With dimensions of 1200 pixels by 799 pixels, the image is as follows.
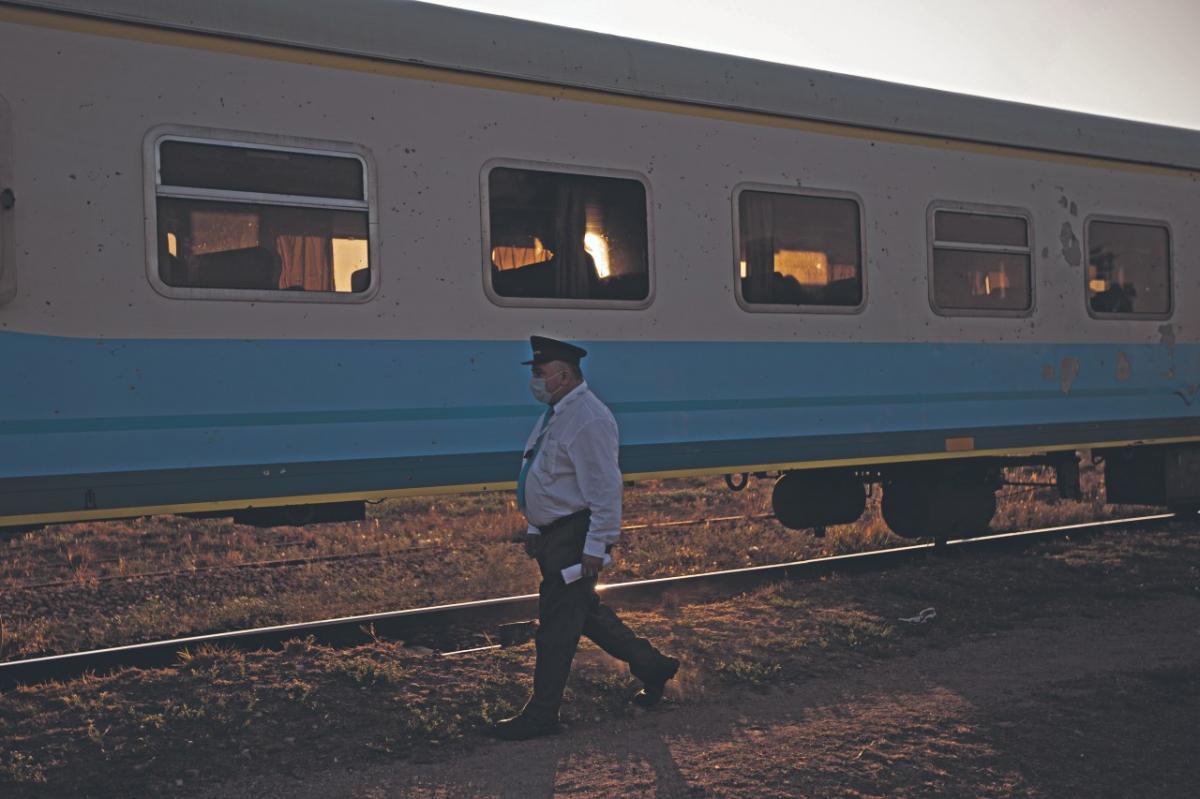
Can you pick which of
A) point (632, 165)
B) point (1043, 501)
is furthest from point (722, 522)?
point (632, 165)

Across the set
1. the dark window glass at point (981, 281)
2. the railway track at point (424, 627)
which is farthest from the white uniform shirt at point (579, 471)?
the dark window glass at point (981, 281)

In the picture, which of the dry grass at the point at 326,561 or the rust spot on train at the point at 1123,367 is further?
the rust spot on train at the point at 1123,367

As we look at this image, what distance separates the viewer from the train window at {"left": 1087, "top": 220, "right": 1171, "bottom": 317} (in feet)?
27.7

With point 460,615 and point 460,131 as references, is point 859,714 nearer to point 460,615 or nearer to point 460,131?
point 460,615

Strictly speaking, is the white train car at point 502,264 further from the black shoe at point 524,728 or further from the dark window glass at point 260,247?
the black shoe at point 524,728

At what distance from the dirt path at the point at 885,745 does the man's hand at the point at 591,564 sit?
2.53 feet

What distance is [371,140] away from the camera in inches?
227

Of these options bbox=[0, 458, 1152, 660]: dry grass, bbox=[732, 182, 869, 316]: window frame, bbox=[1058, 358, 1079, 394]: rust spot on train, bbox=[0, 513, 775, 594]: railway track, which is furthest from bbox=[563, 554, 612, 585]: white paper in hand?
bbox=[1058, 358, 1079, 394]: rust spot on train

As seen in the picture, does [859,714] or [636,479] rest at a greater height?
[636,479]

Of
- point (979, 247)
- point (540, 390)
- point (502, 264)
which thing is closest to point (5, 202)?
point (502, 264)

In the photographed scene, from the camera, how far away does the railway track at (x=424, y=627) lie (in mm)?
5898

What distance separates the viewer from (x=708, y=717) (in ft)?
17.0

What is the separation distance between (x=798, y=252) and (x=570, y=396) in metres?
2.70

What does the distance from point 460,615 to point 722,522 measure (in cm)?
460
